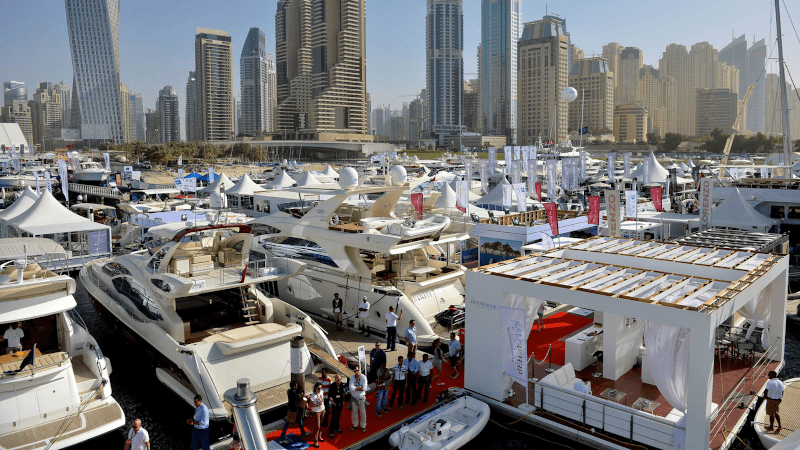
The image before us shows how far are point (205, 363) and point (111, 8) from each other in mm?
174227

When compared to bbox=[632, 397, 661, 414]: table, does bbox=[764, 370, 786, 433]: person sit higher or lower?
higher

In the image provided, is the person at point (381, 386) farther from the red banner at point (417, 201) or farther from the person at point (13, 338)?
the red banner at point (417, 201)

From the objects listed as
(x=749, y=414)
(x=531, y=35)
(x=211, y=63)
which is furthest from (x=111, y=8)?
(x=749, y=414)

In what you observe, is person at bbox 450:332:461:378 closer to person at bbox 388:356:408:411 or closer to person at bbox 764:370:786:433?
person at bbox 388:356:408:411

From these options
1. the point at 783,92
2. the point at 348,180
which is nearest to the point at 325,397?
the point at 348,180

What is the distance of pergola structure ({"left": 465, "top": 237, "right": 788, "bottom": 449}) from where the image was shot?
8375mm

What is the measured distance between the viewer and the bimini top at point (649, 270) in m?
9.47

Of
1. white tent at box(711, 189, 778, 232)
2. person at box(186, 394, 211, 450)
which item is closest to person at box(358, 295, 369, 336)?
person at box(186, 394, 211, 450)

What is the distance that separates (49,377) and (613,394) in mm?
10264

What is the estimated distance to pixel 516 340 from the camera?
33.6ft

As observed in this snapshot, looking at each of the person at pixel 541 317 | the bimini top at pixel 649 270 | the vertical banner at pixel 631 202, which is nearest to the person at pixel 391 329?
the bimini top at pixel 649 270

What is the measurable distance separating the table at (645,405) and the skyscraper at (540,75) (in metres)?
142

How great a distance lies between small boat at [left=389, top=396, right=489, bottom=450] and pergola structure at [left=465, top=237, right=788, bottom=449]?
62cm

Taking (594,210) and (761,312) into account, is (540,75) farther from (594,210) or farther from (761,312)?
(761,312)
